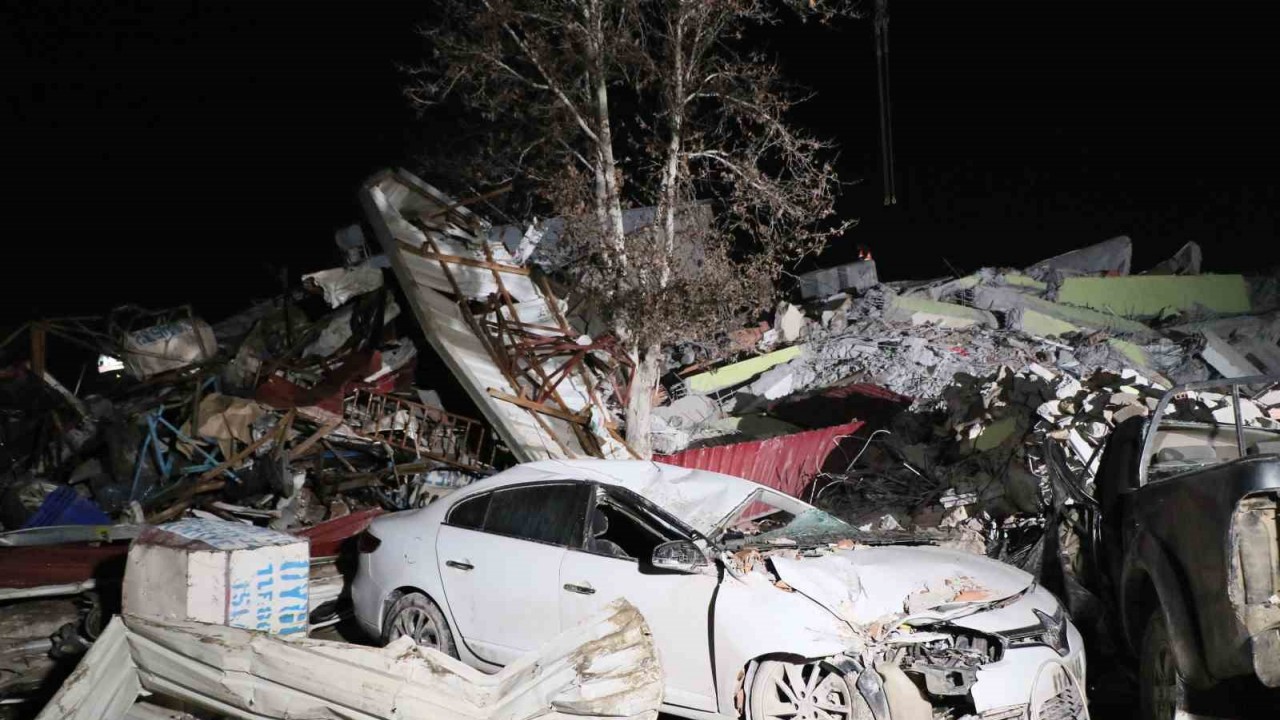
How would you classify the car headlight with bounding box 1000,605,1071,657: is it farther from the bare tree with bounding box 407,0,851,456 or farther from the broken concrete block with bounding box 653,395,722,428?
the broken concrete block with bounding box 653,395,722,428

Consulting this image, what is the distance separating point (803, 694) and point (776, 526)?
1.45 metres

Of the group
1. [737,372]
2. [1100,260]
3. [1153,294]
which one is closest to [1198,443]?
[737,372]

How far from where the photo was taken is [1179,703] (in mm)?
4855

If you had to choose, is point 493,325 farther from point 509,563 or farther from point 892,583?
point 892,583

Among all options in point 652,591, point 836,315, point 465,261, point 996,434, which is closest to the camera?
point 652,591

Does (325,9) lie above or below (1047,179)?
above

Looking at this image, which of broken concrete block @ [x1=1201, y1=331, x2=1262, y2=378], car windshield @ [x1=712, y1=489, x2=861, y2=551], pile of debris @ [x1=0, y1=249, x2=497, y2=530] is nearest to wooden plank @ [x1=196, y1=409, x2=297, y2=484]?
pile of debris @ [x1=0, y1=249, x2=497, y2=530]

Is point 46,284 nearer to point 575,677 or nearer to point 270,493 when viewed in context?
point 270,493

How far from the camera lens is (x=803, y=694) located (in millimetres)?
4906

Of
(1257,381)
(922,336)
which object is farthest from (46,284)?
(1257,381)

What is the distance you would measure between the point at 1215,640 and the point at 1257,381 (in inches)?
72.2

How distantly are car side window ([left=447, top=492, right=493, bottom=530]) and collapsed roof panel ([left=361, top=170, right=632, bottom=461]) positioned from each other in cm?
431

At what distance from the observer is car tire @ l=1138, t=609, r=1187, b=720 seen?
4.88 m

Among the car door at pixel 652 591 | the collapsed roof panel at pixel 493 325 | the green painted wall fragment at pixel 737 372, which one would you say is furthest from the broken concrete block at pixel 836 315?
the car door at pixel 652 591
